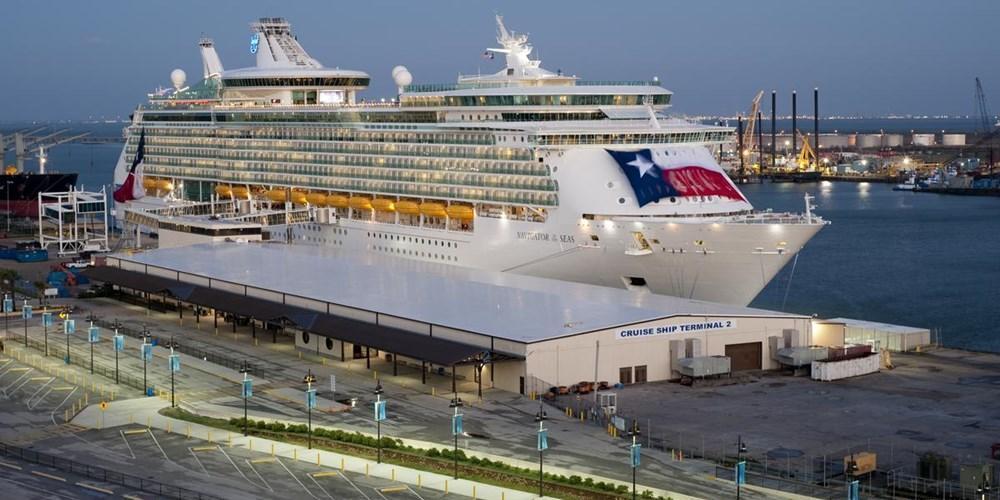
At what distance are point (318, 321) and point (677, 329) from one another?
14559mm

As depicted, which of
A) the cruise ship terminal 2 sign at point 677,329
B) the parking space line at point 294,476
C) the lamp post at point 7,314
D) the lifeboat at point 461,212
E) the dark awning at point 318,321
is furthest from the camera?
the lifeboat at point 461,212

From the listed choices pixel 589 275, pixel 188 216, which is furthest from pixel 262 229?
pixel 589 275

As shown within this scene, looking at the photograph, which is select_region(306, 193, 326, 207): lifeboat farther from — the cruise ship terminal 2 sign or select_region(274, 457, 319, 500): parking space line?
select_region(274, 457, 319, 500): parking space line

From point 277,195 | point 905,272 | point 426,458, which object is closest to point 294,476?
point 426,458

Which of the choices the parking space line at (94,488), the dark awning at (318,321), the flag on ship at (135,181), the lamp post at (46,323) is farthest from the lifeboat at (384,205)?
the parking space line at (94,488)

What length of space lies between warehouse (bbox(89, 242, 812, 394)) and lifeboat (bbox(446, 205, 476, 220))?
3345mm

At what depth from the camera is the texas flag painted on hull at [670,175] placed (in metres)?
60.4

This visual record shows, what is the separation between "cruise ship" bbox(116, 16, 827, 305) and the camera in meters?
59.7

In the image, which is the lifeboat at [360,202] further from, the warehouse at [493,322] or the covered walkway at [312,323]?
the covered walkway at [312,323]

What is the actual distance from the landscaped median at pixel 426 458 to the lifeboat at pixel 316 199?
3527 cm

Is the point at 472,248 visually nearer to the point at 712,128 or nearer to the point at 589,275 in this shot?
the point at 589,275

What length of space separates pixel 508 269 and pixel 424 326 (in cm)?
1411

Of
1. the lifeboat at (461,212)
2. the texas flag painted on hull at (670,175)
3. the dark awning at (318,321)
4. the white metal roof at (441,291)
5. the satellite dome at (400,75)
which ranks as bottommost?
the dark awning at (318,321)

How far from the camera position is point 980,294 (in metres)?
86.8
